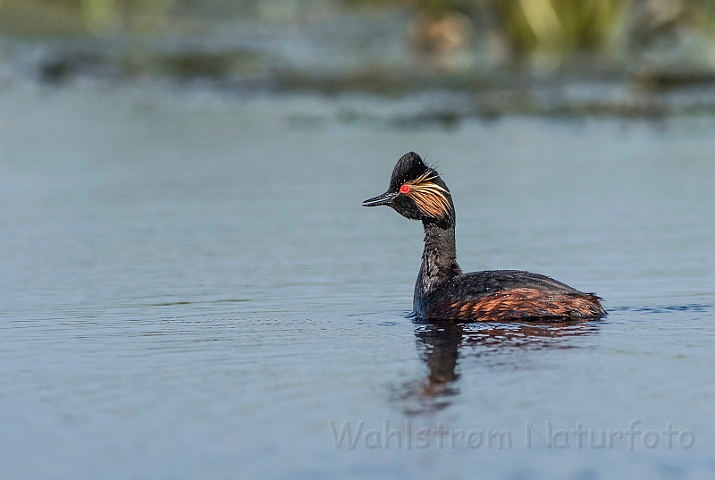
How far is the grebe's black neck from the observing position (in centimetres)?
1082

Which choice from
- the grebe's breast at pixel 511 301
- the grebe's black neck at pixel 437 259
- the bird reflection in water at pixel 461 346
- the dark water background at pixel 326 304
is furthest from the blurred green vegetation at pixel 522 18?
the bird reflection in water at pixel 461 346


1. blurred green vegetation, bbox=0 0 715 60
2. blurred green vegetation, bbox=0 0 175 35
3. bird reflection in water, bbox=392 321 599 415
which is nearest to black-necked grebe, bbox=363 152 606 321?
bird reflection in water, bbox=392 321 599 415

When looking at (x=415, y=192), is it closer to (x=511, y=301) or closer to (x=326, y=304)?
(x=326, y=304)

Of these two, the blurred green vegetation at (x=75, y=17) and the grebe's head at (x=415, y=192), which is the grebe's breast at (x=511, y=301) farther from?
the blurred green vegetation at (x=75, y=17)

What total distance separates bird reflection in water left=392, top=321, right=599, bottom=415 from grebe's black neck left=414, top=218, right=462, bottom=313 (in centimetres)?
58

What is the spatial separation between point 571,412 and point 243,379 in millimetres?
1978

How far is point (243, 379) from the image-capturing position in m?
8.36

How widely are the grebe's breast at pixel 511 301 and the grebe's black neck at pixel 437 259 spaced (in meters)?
0.30

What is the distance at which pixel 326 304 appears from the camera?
1077cm

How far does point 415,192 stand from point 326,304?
111cm

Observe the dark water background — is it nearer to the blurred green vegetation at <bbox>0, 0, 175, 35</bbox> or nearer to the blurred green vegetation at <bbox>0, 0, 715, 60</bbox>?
the blurred green vegetation at <bbox>0, 0, 715, 60</bbox>

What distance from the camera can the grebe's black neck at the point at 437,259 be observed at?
35.5ft

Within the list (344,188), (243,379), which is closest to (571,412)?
(243,379)

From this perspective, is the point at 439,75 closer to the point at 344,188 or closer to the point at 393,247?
the point at 344,188
